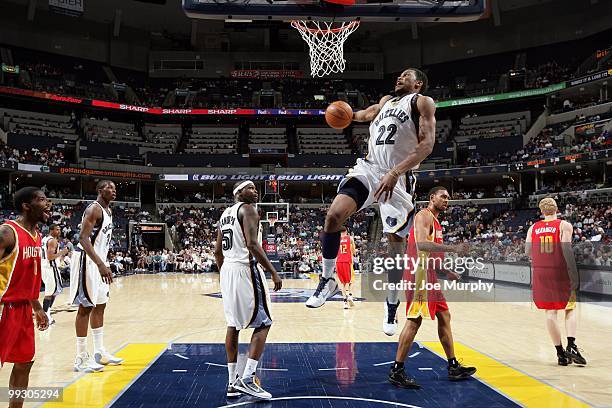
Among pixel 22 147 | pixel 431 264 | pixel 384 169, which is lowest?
→ pixel 431 264

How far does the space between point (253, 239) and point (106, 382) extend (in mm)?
2327

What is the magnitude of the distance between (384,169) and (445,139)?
3468 centimetres

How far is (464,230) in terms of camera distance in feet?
92.9

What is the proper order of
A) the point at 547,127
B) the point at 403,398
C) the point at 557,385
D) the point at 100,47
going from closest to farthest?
the point at 403,398
the point at 557,385
the point at 547,127
the point at 100,47

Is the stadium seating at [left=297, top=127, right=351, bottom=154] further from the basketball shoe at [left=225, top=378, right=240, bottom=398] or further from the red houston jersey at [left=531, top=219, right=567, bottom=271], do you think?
the basketball shoe at [left=225, top=378, right=240, bottom=398]

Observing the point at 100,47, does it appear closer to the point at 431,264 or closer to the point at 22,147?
the point at 22,147

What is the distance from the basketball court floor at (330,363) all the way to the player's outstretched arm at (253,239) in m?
1.20

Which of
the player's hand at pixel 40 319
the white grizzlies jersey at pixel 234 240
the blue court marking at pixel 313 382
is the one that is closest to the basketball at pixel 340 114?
the white grizzlies jersey at pixel 234 240

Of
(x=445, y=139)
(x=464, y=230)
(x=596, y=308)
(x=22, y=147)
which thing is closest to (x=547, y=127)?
(x=445, y=139)

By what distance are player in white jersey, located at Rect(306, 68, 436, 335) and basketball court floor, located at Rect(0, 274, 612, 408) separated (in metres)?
1.18

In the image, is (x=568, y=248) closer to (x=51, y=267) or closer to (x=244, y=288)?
(x=244, y=288)

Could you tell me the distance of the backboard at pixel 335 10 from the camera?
7070mm

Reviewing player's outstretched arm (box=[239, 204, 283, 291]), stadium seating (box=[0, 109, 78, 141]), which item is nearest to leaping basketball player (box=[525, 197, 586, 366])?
player's outstretched arm (box=[239, 204, 283, 291])

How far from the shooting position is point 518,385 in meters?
5.43
